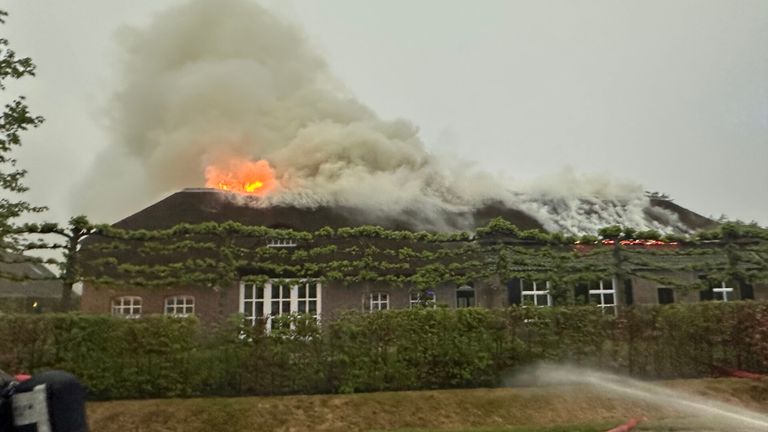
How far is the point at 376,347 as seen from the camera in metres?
12.7

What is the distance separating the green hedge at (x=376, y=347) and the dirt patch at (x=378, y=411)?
0.65 meters

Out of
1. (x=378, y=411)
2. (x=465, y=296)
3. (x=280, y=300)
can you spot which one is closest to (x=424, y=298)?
(x=378, y=411)

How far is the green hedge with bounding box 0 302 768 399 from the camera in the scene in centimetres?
1166

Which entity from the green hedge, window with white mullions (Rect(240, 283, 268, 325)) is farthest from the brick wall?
the green hedge

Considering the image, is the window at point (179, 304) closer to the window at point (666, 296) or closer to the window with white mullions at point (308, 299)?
the window with white mullions at point (308, 299)

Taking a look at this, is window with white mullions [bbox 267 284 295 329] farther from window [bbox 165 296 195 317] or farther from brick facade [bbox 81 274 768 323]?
window [bbox 165 296 195 317]

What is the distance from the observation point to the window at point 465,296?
23.5 m

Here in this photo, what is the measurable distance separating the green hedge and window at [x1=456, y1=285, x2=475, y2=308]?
974 cm

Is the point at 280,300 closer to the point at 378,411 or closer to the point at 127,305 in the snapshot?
the point at 127,305

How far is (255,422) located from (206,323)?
9.50 feet

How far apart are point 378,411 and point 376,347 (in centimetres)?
180

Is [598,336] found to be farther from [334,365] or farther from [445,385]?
[334,365]

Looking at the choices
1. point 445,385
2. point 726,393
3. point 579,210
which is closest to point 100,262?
point 445,385

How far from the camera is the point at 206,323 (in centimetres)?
1259
